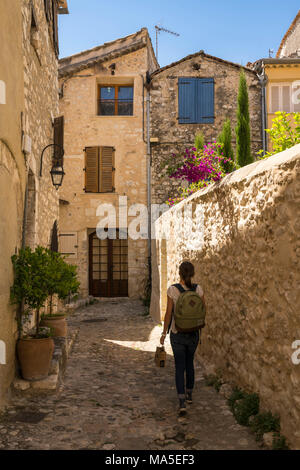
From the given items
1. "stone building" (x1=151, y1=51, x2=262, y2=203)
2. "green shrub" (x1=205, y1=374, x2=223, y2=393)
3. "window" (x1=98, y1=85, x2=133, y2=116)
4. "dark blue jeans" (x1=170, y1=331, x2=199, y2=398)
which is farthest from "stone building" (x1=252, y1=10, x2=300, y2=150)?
"dark blue jeans" (x1=170, y1=331, x2=199, y2=398)

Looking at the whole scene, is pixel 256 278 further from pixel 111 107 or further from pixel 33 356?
pixel 111 107

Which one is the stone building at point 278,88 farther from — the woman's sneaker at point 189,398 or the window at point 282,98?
the woman's sneaker at point 189,398

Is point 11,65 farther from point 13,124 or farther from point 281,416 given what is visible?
point 281,416

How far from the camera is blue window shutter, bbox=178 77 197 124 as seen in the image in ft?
A: 46.1

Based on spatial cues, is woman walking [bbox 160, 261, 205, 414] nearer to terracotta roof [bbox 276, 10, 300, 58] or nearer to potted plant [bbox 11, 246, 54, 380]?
potted plant [bbox 11, 246, 54, 380]

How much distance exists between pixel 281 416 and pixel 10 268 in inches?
113

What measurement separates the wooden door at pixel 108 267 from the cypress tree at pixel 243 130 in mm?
5056

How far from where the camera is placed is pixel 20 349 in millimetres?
4438

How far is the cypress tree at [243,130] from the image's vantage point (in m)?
11.3

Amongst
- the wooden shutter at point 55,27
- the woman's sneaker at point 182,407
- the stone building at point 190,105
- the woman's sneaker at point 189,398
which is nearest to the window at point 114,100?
the stone building at point 190,105

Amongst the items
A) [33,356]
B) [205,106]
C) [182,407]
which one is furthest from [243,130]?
[182,407]

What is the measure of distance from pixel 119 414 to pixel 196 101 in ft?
39.5

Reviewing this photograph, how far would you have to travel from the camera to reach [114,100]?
14664 millimetres
